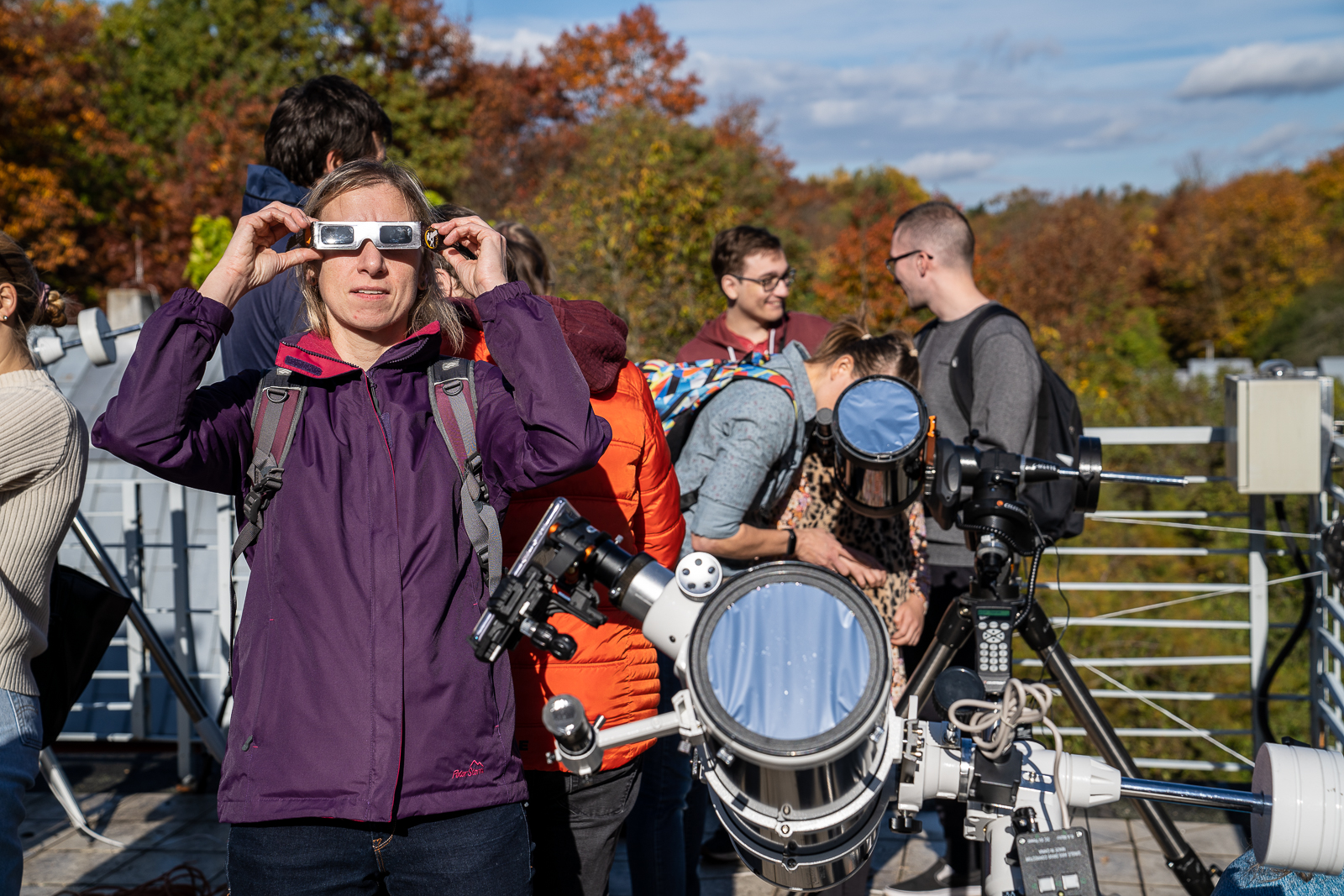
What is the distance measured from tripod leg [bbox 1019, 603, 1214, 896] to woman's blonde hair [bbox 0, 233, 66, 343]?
2329mm

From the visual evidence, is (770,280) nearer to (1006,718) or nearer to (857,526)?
(857,526)

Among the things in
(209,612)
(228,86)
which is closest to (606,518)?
(209,612)

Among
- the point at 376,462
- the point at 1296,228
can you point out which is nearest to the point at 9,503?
the point at 376,462

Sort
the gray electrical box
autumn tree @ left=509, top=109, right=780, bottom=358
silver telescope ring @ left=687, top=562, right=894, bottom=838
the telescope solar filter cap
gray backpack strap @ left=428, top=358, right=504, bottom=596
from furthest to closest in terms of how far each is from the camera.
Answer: autumn tree @ left=509, top=109, right=780, bottom=358
the gray electrical box
gray backpack strap @ left=428, top=358, right=504, bottom=596
the telescope solar filter cap
silver telescope ring @ left=687, top=562, right=894, bottom=838

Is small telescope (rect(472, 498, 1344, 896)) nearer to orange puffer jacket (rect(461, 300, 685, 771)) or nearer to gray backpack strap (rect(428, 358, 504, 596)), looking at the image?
gray backpack strap (rect(428, 358, 504, 596))

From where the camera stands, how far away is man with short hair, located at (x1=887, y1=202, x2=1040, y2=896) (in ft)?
10.2

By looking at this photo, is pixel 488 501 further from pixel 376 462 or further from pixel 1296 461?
pixel 1296 461

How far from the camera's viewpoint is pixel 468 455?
5.44ft

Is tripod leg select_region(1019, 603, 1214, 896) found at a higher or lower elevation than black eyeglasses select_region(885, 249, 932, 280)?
lower

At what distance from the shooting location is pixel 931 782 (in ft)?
4.11

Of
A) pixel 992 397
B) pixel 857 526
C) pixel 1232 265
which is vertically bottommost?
pixel 857 526

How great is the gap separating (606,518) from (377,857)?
739 millimetres

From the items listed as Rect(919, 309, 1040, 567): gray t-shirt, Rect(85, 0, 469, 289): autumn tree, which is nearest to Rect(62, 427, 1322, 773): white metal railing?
Rect(919, 309, 1040, 567): gray t-shirt

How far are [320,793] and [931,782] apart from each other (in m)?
0.87
